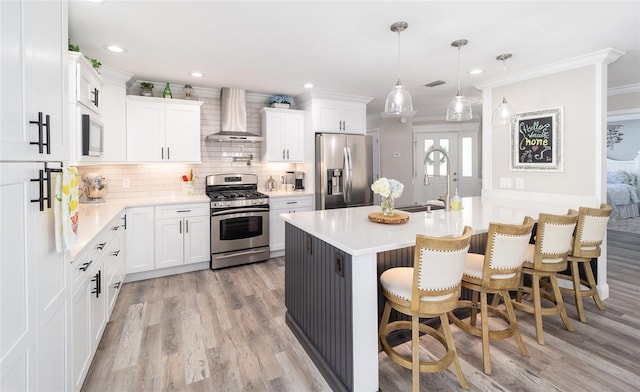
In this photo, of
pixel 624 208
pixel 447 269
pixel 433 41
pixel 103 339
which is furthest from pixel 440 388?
pixel 624 208

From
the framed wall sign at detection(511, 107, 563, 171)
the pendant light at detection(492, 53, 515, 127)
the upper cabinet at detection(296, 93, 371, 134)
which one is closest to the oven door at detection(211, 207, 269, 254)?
the upper cabinet at detection(296, 93, 371, 134)

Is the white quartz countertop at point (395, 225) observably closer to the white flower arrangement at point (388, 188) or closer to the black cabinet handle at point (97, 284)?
the white flower arrangement at point (388, 188)

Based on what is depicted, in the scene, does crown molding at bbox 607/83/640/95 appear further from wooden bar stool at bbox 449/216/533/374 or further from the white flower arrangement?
the white flower arrangement

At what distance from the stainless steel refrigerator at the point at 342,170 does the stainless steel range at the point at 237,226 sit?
918 millimetres

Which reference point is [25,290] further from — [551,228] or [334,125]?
[334,125]

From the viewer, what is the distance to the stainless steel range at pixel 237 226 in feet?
13.6

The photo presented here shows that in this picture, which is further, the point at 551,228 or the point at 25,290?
the point at 551,228

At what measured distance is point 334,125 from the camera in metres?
4.98

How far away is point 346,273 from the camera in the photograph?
1.82 m

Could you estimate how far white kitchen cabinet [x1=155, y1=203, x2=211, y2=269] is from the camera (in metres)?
3.88

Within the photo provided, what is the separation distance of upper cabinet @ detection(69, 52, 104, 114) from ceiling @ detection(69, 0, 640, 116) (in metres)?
0.28

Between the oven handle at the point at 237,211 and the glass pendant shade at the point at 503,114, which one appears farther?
the oven handle at the point at 237,211

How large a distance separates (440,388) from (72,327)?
6.85 ft

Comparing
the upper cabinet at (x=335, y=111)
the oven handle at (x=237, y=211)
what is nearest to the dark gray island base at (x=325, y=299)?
the oven handle at (x=237, y=211)
